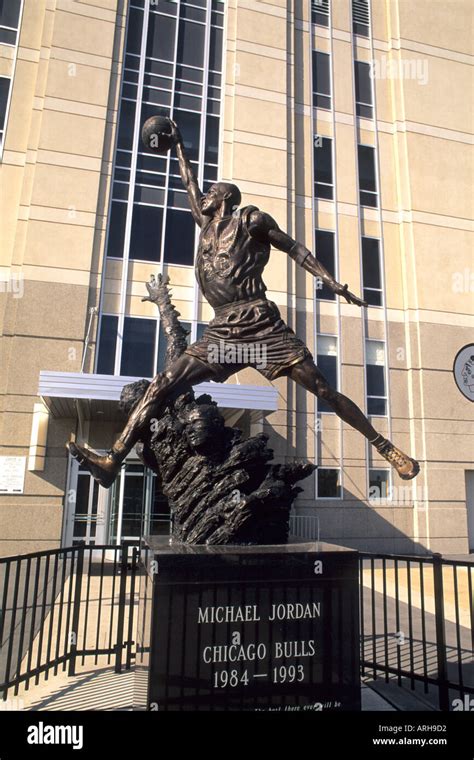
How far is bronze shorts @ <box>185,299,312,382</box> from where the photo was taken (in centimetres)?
455

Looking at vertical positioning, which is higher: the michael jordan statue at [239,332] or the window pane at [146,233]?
the window pane at [146,233]

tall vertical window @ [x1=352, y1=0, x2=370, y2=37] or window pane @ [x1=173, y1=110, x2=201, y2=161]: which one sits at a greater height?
tall vertical window @ [x1=352, y1=0, x2=370, y2=37]

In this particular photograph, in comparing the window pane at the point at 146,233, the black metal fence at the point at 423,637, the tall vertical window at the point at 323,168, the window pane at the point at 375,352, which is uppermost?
the tall vertical window at the point at 323,168

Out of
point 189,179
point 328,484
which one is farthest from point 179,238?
point 189,179

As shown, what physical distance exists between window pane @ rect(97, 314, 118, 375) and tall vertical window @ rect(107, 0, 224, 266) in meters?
2.19

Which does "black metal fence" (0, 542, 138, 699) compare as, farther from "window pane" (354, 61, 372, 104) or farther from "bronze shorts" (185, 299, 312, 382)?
"window pane" (354, 61, 372, 104)

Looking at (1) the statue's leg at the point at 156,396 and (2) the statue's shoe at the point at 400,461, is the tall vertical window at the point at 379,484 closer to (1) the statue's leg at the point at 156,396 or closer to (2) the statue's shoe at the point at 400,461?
(2) the statue's shoe at the point at 400,461

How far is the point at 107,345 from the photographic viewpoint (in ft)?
52.3

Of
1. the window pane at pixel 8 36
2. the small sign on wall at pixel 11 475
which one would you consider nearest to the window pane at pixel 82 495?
the small sign on wall at pixel 11 475

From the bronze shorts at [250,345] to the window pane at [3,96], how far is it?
51.0 ft

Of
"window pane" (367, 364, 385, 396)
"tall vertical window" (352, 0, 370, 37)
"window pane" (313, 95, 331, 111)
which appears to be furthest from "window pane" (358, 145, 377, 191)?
"window pane" (367, 364, 385, 396)

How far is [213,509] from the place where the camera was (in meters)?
4.30

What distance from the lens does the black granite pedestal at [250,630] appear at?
3422mm

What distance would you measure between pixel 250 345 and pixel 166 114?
52.0 feet
